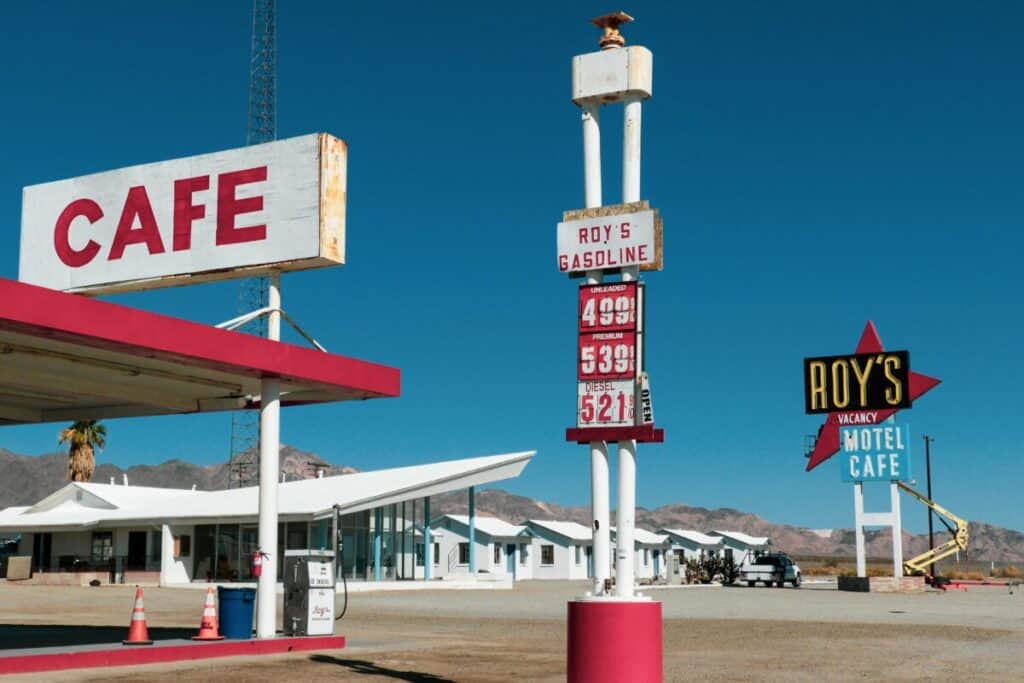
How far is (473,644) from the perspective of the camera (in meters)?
22.8

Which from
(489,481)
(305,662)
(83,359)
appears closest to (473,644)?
(305,662)

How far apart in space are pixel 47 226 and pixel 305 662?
9.91 meters

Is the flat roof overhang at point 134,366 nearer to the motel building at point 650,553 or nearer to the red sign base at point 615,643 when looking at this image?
the red sign base at point 615,643

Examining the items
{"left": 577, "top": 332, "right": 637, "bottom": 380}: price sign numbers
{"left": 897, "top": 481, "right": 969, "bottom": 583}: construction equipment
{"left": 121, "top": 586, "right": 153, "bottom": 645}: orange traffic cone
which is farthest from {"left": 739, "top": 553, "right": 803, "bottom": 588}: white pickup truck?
{"left": 577, "top": 332, "right": 637, "bottom": 380}: price sign numbers

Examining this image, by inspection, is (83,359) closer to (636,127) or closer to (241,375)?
(241,375)

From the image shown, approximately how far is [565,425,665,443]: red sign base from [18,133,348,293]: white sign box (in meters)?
7.42

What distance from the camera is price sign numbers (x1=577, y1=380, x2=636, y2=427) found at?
48.5 feet

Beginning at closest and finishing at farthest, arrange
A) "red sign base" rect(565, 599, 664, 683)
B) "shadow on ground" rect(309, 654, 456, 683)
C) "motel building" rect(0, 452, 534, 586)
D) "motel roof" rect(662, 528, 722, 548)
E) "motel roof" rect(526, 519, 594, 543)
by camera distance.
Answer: "red sign base" rect(565, 599, 664, 683), "shadow on ground" rect(309, 654, 456, 683), "motel building" rect(0, 452, 534, 586), "motel roof" rect(526, 519, 594, 543), "motel roof" rect(662, 528, 722, 548)

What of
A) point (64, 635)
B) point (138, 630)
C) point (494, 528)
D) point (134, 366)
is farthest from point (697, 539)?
point (134, 366)

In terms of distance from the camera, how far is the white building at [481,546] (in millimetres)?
77312

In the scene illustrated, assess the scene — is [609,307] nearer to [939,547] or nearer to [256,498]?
[256,498]

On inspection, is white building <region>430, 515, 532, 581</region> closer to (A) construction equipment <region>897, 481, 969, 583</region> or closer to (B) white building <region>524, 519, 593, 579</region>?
(B) white building <region>524, 519, 593, 579</region>

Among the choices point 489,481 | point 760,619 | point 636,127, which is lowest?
point 760,619

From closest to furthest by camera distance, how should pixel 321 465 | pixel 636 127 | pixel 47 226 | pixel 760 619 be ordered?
pixel 636 127
pixel 47 226
pixel 760 619
pixel 321 465
